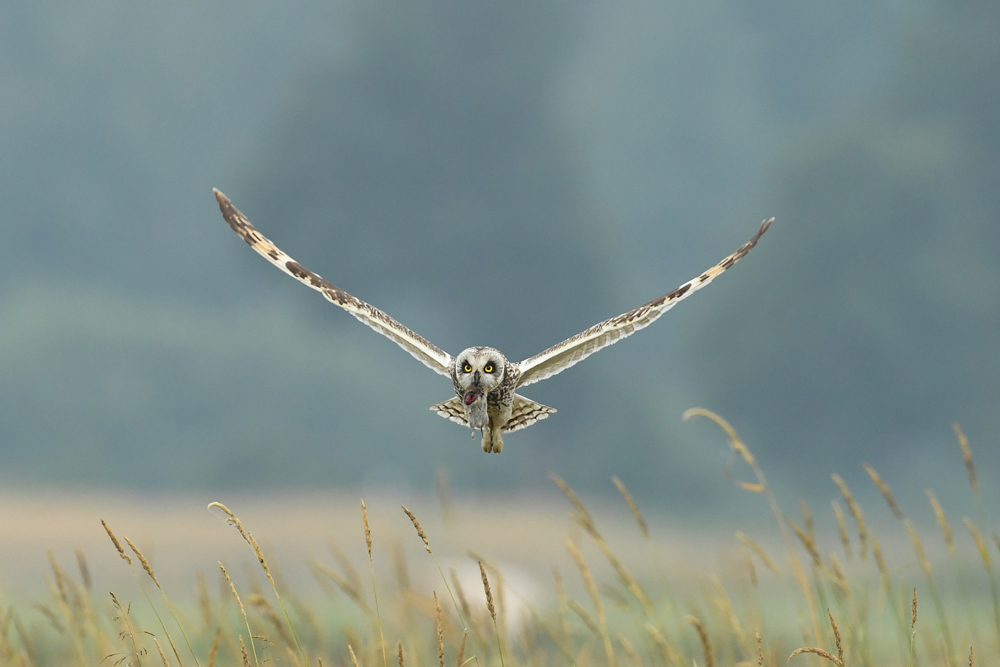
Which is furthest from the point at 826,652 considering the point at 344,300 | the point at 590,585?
the point at 344,300

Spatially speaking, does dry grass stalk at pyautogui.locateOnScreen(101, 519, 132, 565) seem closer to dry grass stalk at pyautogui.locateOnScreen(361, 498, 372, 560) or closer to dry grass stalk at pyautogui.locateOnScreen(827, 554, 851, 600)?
dry grass stalk at pyautogui.locateOnScreen(361, 498, 372, 560)

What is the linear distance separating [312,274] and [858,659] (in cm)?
370

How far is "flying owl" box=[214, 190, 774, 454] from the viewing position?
3.29m

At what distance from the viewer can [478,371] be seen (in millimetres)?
3270

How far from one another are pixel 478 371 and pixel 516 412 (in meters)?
0.80

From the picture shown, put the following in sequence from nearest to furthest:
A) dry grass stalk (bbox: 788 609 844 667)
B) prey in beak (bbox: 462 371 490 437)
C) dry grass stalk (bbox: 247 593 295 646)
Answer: dry grass stalk (bbox: 788 609 844 667), prey in beak (bbox: 462 371 490 437), dry grass stalk (bbox: 247 593 295 646)

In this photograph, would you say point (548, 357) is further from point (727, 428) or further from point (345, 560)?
point (345, 560)

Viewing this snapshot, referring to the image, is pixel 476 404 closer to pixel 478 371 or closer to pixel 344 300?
pixel 478 371

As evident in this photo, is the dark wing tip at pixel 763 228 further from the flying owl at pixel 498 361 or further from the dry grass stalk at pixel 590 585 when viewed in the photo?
the dry grass stalk at pixel 590 585

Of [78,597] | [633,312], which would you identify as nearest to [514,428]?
[633,312]

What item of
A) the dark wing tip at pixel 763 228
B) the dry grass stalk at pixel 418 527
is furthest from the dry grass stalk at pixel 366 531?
the dark wing tip at pixel 763 228

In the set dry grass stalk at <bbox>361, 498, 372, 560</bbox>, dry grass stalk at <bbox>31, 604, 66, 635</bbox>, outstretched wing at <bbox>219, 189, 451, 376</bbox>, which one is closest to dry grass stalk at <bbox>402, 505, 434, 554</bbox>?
dry grass stalk at <bbox>361, 498, 372, 560</bbox>

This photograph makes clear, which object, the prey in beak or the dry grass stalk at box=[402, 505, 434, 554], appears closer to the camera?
the dry grass stalk at box=[402, 505, 434, 554]

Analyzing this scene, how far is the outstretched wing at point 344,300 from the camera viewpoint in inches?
155
